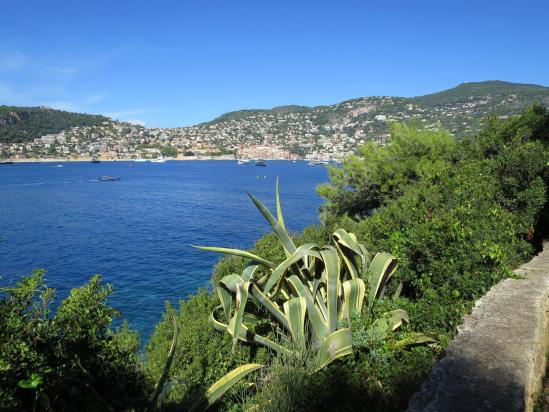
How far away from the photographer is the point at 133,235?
28.4m

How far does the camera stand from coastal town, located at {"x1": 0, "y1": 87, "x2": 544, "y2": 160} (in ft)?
397

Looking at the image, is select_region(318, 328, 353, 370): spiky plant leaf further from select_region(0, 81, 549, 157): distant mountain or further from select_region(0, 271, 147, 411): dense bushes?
select_region(0, 81, 549, 157): distant mountain

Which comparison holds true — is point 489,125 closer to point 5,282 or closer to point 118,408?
point 118,408

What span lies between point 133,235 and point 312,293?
26.3 m

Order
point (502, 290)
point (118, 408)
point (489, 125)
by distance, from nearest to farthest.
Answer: point (118, 408) < point (502, 290) < point (489, 125)

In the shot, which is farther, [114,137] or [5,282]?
[114,137]

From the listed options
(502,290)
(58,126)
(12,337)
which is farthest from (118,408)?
(58,126)

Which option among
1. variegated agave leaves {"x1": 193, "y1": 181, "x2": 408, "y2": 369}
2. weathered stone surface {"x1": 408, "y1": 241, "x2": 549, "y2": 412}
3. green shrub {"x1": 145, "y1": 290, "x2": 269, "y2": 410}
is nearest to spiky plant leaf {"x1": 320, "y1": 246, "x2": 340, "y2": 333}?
variegated agave leaves {"x1": 193, "y1": 181, "x2": 408, "y2": 369}

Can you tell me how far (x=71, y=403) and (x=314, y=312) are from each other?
2219mm

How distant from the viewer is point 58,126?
148 metres

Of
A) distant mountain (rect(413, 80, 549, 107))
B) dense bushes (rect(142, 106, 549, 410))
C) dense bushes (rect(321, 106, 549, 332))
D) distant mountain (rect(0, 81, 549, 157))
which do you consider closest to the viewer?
dense bushes (rect(142, 106, 549, 410))

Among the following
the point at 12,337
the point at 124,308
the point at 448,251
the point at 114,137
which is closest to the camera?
the point at 12,337

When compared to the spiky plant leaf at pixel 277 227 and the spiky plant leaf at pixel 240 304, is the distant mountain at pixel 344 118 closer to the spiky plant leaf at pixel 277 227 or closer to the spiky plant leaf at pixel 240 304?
the spiky plant leaf at pixel 277 227

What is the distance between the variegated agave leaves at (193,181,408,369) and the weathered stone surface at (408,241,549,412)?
86 centimetres
